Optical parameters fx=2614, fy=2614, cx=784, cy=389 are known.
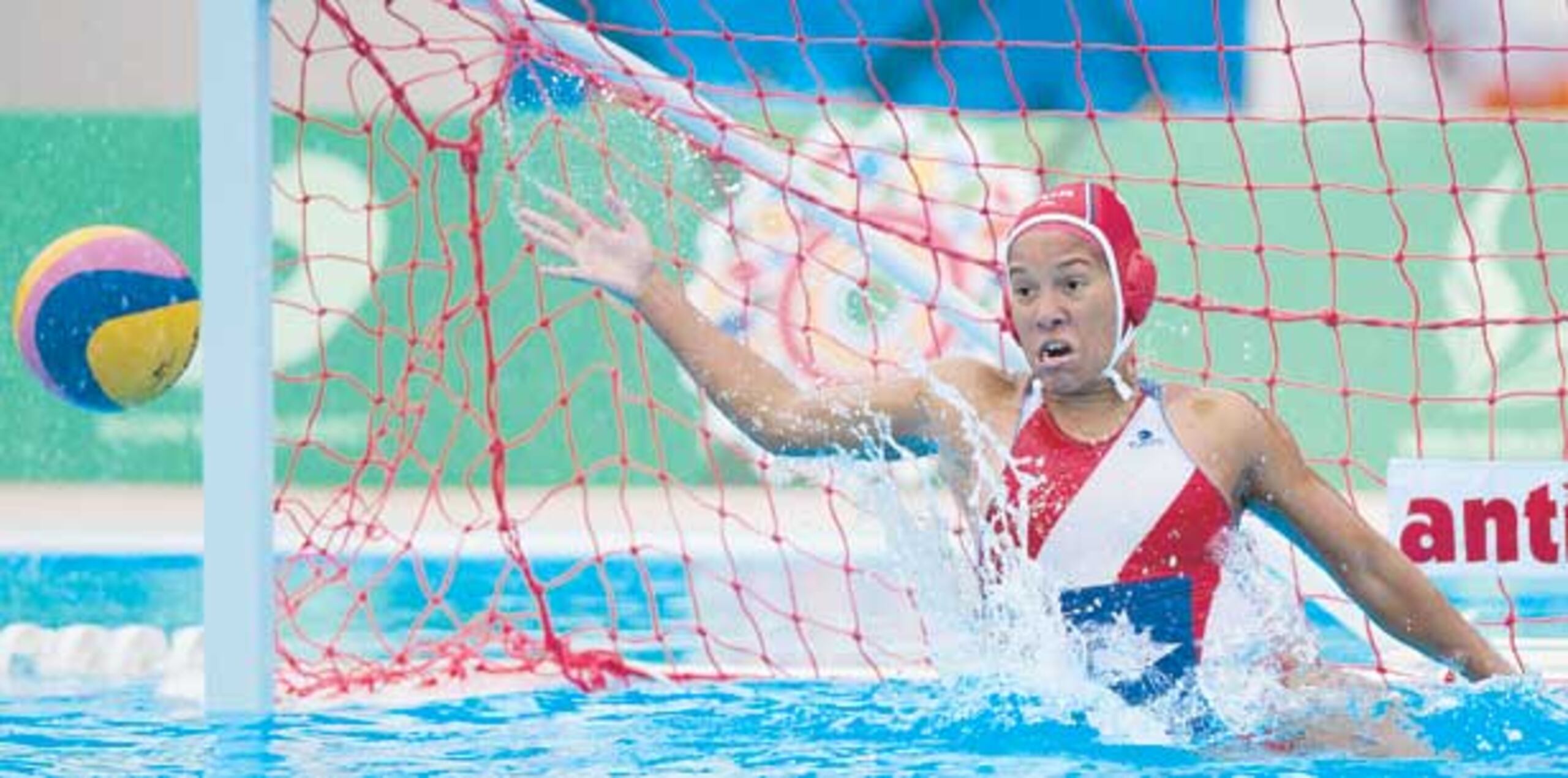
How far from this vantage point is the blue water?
3717 mm

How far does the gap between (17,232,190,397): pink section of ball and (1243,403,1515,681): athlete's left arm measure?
2.28m

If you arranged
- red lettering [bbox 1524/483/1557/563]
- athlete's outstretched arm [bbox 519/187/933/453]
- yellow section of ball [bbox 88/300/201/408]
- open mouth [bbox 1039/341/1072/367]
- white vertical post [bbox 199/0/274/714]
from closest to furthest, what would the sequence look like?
1. open mouth [bbox 1039/341/1072/367]
2. athlete's outstretched arm [bbox 519/187/933/453]
3. white vertical post [bbox 199/0/274/714]
4. red lettering [bbox 1524/483/1557/563]
5. yellow section of ball [bbox 88/300/201/408]

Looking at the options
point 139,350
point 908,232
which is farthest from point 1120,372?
point 908,232

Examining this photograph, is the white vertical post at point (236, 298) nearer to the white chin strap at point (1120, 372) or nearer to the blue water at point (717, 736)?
the blue water at point (717, 736)

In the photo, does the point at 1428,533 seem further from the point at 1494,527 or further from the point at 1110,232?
the point at 1110,232

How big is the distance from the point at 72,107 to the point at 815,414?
6231 mm

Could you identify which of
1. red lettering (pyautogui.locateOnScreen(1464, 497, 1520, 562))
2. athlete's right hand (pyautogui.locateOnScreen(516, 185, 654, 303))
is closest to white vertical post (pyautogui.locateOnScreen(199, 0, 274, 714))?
athlete's right hand (pyautogui.locateOnScreen(516, 185, 654, 303))

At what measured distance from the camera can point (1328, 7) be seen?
10.2 metres

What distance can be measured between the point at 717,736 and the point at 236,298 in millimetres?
1031

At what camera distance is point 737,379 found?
13.2 ft

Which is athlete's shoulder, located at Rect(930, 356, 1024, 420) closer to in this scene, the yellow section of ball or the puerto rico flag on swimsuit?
the puerto rico flag on swimsuit

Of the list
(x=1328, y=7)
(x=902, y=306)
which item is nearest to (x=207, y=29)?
(x=902, y=306)

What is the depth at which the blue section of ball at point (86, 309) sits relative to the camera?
A: 199 inches

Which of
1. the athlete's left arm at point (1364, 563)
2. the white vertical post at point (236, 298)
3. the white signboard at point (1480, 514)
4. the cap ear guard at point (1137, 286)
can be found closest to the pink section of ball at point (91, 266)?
the white vertical post at point (236, 298)
